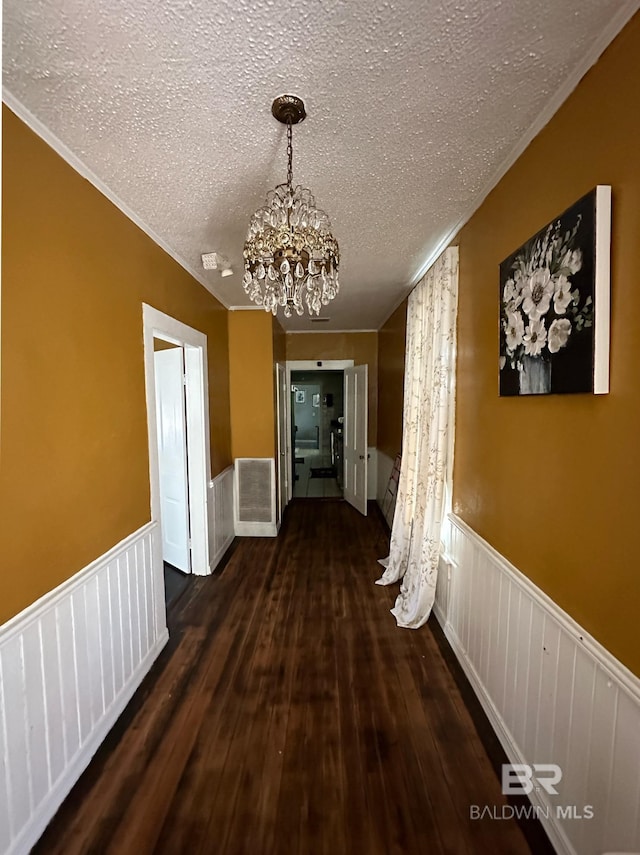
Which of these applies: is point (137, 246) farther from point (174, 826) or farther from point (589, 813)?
point (589, 813)

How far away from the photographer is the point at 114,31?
1049mm

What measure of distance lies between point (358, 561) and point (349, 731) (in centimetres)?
186

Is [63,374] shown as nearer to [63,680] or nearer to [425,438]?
[63,680]

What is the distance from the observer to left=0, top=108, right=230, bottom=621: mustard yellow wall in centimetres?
128

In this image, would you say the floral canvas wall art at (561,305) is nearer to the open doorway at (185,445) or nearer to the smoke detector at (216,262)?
the smoke detector at (216,262)

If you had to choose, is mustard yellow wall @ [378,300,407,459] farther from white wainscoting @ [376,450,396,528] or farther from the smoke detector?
the smoke detector

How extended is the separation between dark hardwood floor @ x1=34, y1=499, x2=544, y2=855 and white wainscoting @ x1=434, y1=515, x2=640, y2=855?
211 millimetres

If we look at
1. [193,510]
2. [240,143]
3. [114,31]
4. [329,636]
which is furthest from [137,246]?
[329,636]

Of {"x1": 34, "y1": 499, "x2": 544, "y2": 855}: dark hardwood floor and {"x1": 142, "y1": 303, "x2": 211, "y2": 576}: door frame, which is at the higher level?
{"x1": 142, "y1": 303, "x2": 211, "y2": 576}: door frame

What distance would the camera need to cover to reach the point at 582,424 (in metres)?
1.21

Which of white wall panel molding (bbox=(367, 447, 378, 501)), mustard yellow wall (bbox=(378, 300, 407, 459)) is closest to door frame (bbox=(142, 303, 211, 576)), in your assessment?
mustard yellow wall (bbox=(378, 300, 407, 459))

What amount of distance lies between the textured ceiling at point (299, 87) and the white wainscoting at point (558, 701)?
177 cm
